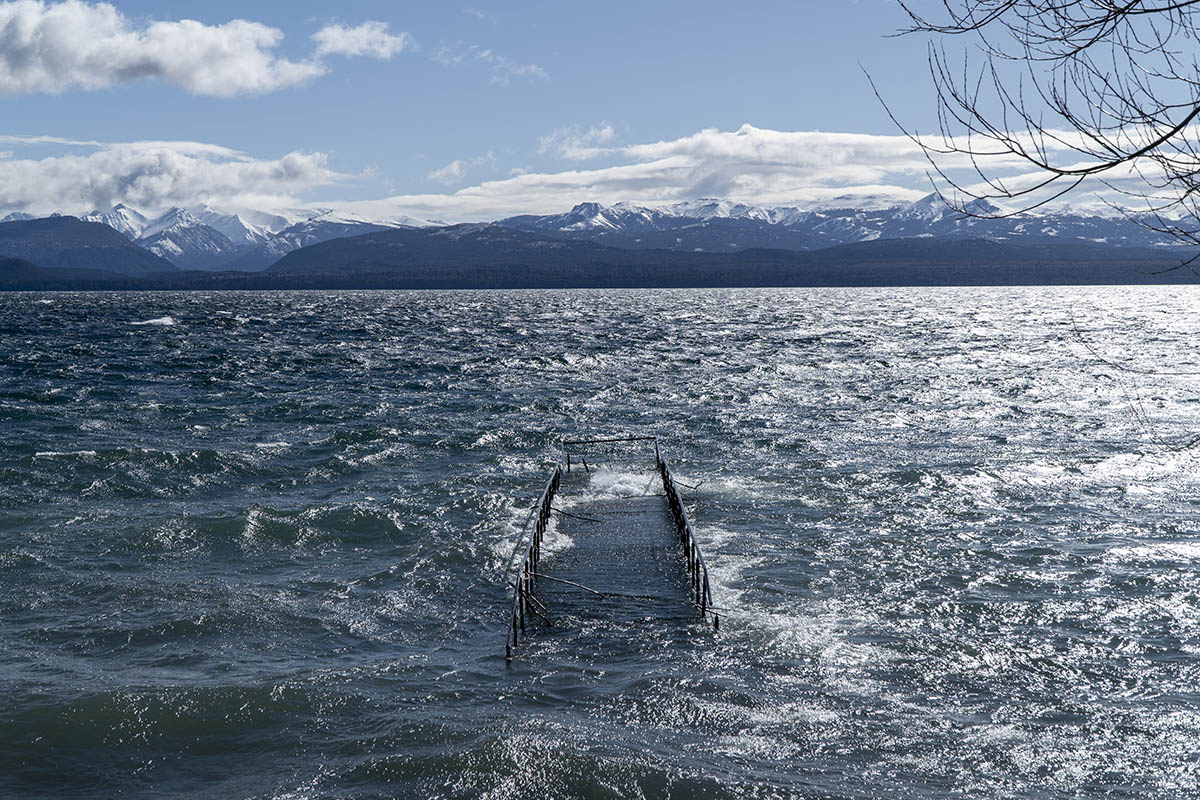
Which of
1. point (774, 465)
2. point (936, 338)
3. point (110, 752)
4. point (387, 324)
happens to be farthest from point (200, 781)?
point (387, 324)

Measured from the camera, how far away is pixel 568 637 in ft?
57.4

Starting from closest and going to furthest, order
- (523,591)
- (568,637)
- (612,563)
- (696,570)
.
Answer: (568,637) < (523,591) < (696,570) < (612,563)

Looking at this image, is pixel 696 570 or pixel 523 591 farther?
pixel 696 570

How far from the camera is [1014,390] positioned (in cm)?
5391

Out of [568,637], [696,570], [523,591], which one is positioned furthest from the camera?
[696,570]

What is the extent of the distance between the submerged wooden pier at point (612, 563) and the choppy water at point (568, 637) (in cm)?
88

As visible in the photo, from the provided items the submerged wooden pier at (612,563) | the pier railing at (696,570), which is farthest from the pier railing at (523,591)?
the pier railing at (696,570)

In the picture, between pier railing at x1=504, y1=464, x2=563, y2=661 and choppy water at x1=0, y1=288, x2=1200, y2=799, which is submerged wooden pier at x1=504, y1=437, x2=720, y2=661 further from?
choppy water at x1=0, y1=288, x2=1200, y2=799

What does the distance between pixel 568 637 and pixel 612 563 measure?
4.82 m

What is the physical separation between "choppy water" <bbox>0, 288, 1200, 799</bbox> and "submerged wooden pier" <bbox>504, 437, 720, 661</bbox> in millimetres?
877

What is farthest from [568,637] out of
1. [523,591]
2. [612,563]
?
[612,563]

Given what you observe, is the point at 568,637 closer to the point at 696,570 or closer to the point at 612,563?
the point at 696,570

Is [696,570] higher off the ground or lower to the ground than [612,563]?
higher

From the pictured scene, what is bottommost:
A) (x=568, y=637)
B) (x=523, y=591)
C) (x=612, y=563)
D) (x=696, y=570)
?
(x=568, y=637)
